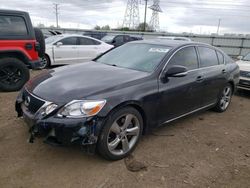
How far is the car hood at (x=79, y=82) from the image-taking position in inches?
106

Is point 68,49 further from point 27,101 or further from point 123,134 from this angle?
point 123,134

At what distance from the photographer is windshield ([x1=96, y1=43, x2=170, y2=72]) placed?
3.50 m

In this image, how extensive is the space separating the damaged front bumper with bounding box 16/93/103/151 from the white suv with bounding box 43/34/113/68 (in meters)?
6.43

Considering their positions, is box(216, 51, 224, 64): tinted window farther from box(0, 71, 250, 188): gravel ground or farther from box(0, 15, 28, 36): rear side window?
box(0, 15, 28, 36): rear side window

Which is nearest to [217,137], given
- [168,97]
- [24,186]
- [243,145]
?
[243,145]

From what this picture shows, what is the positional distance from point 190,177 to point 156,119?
93 centimetres

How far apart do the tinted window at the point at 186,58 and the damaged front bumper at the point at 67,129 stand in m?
1.66

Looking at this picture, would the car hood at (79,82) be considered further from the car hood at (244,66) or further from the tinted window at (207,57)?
the car hood at (244,66)

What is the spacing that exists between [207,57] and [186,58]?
0.77 meters

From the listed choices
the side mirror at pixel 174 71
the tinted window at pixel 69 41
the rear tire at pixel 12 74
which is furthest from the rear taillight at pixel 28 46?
the side mirror at pixel 174 71

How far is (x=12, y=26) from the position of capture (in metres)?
5.30

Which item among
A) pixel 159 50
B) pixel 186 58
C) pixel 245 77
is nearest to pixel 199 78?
pixel 186 58

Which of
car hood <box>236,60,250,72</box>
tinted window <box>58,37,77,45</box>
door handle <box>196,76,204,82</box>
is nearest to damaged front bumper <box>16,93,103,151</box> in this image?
door handle <box>196,76,204,82</box>

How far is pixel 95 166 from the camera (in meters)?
2.83
